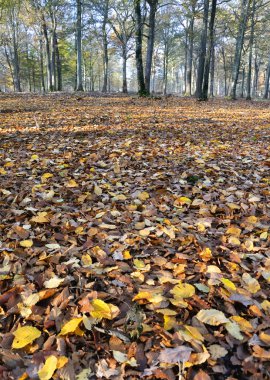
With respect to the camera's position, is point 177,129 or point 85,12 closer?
point 177,129

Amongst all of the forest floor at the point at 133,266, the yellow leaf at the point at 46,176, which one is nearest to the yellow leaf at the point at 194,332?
the forest floor at the point at 133,266

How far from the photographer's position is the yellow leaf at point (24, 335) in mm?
1600

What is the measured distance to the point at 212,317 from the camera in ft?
5.82

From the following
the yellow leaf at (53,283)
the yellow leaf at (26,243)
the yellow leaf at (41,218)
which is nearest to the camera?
the yellow leaf at (53,283)

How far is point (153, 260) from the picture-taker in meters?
2.32

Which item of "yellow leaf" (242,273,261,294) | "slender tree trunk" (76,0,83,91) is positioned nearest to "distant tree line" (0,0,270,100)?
"slender tree trunk" (76,0,83,91)

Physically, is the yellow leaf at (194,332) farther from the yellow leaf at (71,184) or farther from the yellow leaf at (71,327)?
the yellow leaf at (71,184)

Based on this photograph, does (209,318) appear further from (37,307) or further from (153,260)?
(37,307)

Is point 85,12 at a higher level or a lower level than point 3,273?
higher

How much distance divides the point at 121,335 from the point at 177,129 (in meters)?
5.69

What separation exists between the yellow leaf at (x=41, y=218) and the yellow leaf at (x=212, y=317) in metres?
1.66

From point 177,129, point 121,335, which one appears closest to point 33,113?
point 177,129

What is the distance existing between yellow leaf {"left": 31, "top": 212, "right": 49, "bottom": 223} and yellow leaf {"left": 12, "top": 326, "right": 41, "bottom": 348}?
126 cm

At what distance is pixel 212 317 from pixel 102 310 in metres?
0.65
